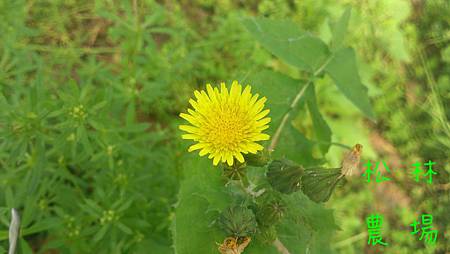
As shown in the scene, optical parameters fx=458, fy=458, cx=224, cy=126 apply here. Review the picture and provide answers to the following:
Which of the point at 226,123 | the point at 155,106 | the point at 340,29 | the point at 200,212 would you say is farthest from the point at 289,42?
the point at 155,106

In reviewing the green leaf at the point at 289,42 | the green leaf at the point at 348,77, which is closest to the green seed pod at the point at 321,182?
the green leaf at the point at 348,77

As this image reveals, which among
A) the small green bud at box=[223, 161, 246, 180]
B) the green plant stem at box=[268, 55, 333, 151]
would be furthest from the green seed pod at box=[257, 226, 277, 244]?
the green plant stem at box=[268, 55, 333, 151]

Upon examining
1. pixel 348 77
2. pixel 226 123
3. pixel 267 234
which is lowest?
pixel 267 234

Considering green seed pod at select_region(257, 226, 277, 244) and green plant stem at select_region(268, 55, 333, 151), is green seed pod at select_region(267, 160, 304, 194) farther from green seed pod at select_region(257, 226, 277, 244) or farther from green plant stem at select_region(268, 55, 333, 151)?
green plant stem at select_region(268, 55, 333, 151)

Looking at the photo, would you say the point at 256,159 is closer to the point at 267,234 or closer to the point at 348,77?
the point at 267,234

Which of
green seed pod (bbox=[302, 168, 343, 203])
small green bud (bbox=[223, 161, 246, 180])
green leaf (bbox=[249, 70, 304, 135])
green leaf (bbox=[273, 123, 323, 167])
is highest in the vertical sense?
green leaf (bbox=[249, 70, 304, 135])

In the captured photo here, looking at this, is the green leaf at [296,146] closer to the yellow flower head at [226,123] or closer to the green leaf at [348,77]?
the green leaf at [348,77]
